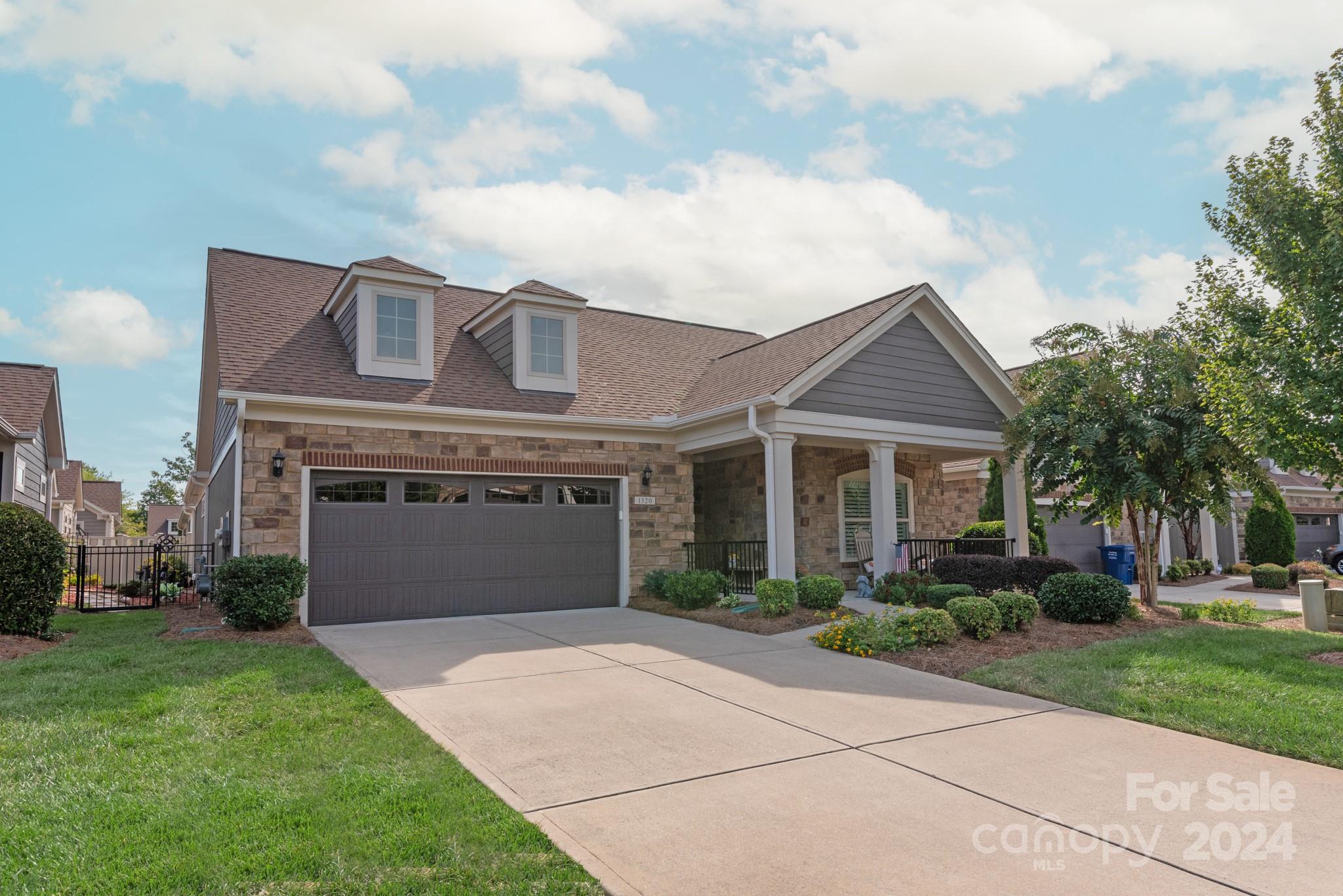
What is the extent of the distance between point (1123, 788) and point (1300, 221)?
7471mm

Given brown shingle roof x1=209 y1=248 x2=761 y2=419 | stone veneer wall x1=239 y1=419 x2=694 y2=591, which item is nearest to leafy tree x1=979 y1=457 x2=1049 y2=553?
brown shingle roof x1=209 y1=248 x2=761 y2=419

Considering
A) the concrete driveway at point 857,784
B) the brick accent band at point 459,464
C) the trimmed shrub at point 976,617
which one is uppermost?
the brick accent band at point 459,464

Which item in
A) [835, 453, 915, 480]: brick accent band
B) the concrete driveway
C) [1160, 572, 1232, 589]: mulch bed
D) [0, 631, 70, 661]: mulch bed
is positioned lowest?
[1160, 572, 1232, 589]: mulch bed

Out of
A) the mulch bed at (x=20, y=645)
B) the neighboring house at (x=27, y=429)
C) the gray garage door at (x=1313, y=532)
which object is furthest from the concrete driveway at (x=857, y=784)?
the gray garage door at (x=1313, y=532)

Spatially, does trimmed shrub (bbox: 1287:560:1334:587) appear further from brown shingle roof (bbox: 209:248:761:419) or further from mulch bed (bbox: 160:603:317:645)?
mulch bed (bbox: 160:603:317:645)

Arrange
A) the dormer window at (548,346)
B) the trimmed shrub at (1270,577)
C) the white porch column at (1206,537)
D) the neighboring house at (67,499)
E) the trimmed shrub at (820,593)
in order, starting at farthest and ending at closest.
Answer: the neighboring house at (67,499)
the white porch column at (1206,537)
the trimmed shrub at (1270,577)
the dormer window at (548,346)
the trimmed shrub at (820,593)

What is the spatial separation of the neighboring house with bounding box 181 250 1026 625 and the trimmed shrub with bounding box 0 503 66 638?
2.01m

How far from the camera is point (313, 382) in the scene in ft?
37.8

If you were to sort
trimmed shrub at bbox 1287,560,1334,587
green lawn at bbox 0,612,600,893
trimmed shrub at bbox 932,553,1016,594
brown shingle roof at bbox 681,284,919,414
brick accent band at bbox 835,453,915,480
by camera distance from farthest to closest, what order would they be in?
trimmed shrub at bbox 1287,560,1334,587 → brick accent band at bbox 835,453,915,480 → brown shingle roof at bbox 681,284,919,414 → trimmed shrub at bbox 932,553,1016,594 → green lawn at bbox 0,612,600,893

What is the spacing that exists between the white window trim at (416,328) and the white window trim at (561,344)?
5.98 feet

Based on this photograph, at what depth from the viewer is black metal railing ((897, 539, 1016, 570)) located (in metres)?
13.6

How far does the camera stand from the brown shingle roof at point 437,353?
1172 cm

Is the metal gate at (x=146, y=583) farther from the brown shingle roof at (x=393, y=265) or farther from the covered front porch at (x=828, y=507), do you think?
the covered front porch at (x=828, y=507)

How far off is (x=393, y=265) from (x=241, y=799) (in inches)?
386
